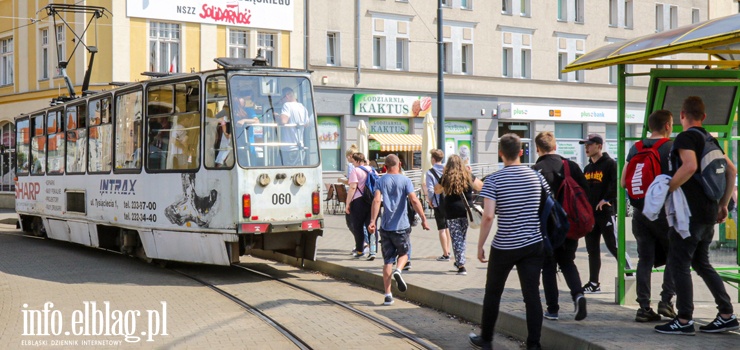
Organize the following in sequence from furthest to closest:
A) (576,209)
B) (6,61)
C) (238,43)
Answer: (6,61) → (238,43) → (576,209)

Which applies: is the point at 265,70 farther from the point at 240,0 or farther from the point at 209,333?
the point at 240,0

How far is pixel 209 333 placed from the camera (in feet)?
27.3

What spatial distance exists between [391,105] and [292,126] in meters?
22.0

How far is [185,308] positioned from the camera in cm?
987

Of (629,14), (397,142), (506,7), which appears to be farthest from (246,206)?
(629,14)

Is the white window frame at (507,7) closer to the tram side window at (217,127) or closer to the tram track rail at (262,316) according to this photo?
the tram side window at (217,127)

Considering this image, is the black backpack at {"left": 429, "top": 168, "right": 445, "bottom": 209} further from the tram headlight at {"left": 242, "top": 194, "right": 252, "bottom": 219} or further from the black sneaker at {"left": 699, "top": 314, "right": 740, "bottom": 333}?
the black sneaker at {"left": 699, "top": 314, "right": 740, "bottom": 333}

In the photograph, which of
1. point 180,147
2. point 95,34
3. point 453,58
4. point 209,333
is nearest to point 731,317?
point 209,333

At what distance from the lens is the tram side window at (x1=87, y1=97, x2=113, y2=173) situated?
14625mm

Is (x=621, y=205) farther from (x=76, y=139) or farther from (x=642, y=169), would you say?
(x=76, y=139)

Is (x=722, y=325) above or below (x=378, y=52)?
below

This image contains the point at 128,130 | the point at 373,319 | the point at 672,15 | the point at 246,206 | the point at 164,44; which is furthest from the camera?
the point at 672,15

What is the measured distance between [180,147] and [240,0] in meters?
19.8

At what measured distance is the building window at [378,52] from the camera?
111ft
